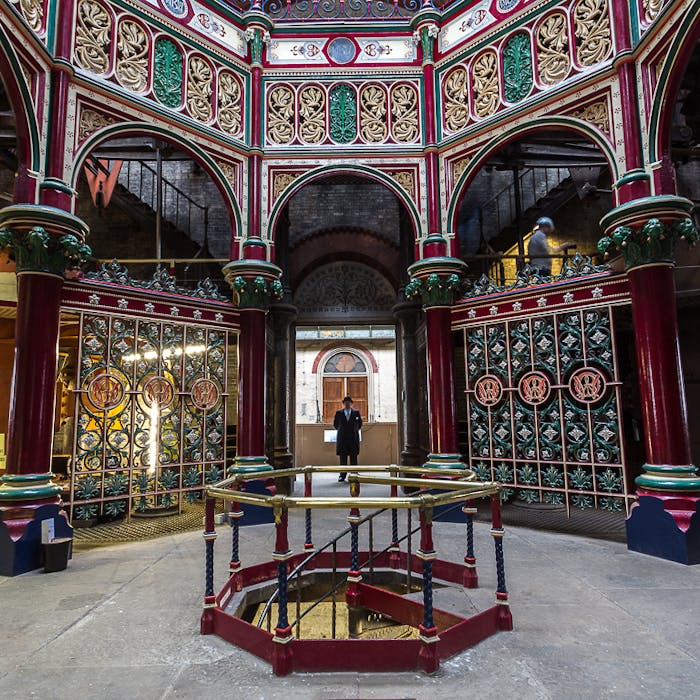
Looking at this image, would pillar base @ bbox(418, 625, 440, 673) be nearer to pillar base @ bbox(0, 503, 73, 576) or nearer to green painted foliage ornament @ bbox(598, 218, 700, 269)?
pillar base @ bbox(0, 503, 73, 576)

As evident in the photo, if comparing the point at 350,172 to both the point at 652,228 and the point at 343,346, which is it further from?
the point at 343,346

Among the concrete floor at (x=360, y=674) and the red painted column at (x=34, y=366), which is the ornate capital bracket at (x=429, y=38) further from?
the concrete floor at (x=360, y=674)

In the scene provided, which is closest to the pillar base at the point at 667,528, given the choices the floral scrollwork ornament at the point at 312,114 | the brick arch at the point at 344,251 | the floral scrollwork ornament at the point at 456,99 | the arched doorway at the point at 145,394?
the arched doorway at the point at 145,394

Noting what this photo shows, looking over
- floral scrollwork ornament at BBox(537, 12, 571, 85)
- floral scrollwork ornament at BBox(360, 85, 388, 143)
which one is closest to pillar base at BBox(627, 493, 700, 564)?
floral scrollwork ornament at BBox(537, 12, 571, 85)

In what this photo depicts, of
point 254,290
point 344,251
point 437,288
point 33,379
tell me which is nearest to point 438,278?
point 437,288

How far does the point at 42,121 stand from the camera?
5520 millimetres

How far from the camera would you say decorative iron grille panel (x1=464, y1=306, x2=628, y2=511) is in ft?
19.4

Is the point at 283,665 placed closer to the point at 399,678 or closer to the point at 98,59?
the point at 399,678

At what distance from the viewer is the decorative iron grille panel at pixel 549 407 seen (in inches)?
233

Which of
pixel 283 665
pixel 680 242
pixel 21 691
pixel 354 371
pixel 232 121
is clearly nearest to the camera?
pixel 21 691

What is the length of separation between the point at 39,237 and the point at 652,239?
6.26 metres

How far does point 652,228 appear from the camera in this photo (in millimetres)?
5277

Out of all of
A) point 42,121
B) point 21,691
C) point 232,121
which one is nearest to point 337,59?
point 232,121

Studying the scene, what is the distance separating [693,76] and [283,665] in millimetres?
7748
